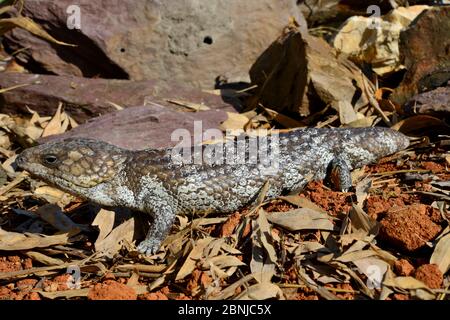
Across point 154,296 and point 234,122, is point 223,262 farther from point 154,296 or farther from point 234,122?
Result: point 234,122

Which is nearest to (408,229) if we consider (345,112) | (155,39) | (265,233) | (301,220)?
(301,220)

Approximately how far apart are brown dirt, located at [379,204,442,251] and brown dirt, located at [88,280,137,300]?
217 cm

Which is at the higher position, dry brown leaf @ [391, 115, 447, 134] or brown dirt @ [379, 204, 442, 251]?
dry brown leaf @ [391, 115, 447, 134]

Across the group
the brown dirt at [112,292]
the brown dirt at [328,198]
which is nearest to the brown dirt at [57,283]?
the brown dirt at [112,292]

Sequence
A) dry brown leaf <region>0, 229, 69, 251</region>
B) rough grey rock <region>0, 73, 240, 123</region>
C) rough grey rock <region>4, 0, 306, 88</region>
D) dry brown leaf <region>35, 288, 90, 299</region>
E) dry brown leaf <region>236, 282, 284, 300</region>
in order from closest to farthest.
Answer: dry brown leaf <region>236, 282, 284, 300</region> → dry brown leaf <region>35, 288, 90, 299</region> → dry brown leaf <region>0, 229, 69, 251</region> → rough grey rock <region>0, 73, 240, 123</region> → rough grey rock <region>4, 0, 306, 88</region>

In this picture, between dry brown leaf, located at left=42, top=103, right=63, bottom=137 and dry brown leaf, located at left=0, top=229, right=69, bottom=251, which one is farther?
dry brown leaf, located at left=42, top=103, right=63, bottom=137

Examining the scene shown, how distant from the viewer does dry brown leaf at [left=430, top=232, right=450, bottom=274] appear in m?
4.31

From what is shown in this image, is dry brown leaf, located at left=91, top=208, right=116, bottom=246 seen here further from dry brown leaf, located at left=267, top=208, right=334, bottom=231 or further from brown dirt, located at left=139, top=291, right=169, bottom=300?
dry brown leaf, located at left=267, top=208, right=334, bottom=231

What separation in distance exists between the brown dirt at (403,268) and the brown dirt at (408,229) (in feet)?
0.67

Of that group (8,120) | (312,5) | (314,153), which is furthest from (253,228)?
(312,5)

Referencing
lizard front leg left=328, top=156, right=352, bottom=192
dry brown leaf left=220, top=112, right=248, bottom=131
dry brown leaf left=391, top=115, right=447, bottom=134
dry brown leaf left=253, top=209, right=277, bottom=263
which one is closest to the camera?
dry brown leaf left=253, top=209, right=277, bottom=263

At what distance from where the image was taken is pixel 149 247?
5.07m

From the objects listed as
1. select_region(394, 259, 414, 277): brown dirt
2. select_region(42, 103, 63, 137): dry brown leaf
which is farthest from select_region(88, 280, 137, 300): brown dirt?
select_region(42, 103, 63, 137): dry brown leaf

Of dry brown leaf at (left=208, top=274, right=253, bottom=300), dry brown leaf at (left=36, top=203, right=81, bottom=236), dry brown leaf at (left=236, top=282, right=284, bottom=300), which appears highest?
dry brown leaf at (left=236, top=282, right=284, bottom=300)
